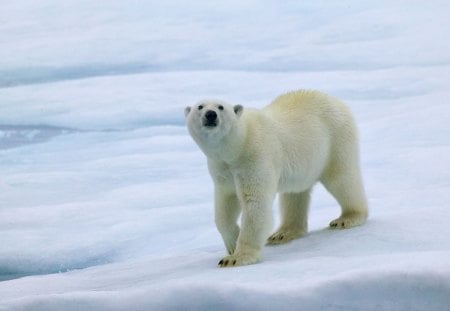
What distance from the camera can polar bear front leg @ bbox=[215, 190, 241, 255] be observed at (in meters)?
4.08

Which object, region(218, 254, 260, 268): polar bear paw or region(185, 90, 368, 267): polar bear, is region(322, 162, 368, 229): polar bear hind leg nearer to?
region(185, 90, 368, 267): polar bear

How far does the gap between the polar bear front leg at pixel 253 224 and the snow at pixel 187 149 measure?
108 mm

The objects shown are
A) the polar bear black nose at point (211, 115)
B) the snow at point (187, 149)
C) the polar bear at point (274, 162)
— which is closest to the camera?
the snow at point (187, 149)

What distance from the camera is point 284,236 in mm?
4426

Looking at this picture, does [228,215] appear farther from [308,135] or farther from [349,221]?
[349,221]

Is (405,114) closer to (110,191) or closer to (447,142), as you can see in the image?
(447,142)

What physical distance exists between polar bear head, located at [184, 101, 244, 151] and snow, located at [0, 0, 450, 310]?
0.55 m

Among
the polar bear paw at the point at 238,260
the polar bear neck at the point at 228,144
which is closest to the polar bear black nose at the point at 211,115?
the polar bear neck at the point at 228,144

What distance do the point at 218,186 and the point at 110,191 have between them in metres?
2.76

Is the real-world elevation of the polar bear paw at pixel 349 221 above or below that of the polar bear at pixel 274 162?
below

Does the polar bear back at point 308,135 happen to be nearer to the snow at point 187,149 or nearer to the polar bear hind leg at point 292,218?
the polar bear hind leg at point 292,218

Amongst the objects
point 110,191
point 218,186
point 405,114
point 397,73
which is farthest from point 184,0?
point 218,186

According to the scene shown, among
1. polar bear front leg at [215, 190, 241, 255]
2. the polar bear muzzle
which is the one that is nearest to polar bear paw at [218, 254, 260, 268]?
polar bear front leg at [215, 190, 241, 255]

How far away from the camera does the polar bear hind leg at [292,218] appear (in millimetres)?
4430
